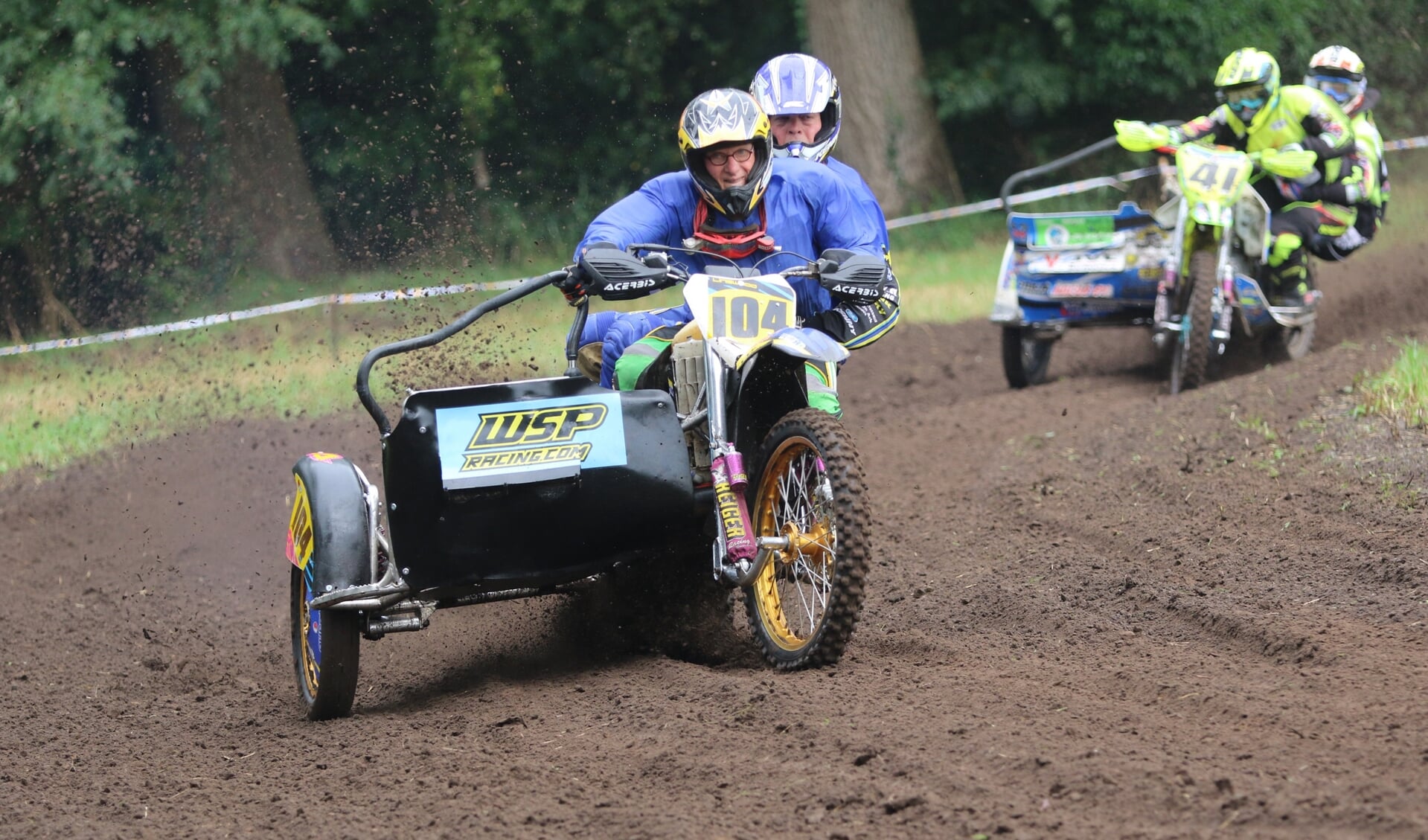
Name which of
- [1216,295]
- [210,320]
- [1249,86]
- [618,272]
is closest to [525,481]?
[618,272]

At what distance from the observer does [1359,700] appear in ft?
14.9

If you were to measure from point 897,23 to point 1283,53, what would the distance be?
16.2 ft

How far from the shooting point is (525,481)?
5504 mm

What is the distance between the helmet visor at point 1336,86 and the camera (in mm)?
12461

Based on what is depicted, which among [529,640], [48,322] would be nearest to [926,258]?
[48,322]

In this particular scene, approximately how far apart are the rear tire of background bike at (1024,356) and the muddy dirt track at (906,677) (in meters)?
1.98

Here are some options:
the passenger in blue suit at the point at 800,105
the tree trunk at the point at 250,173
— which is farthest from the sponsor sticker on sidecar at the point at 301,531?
the tree trunk at the point at 250,173

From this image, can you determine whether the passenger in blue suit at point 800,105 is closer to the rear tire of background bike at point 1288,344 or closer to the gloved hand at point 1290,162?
the gloved hand at point 1290,162

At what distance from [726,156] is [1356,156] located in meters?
7.60

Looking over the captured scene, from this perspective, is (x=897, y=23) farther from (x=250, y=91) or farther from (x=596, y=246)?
(x=596, y=246)

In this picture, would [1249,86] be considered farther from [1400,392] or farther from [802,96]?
A: [802,96]

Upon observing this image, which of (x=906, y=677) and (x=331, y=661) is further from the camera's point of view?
(x=331, y=661)

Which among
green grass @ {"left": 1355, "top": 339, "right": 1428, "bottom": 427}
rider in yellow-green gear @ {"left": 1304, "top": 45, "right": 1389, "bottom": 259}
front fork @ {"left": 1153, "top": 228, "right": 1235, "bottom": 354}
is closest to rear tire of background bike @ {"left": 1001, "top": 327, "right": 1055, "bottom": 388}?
front fork @ {"left": 1153, "top": 228, "right": 1235, "bottom": 354}

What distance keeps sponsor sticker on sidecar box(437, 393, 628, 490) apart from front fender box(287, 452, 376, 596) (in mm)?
553
